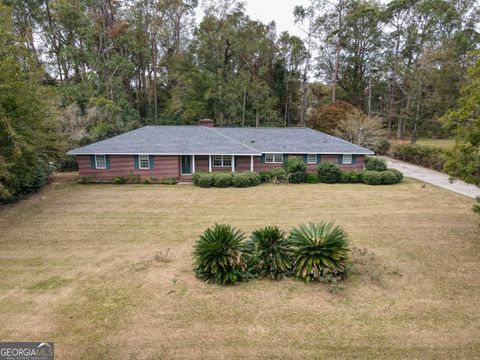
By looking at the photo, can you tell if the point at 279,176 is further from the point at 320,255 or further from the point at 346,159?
the point at 320,255

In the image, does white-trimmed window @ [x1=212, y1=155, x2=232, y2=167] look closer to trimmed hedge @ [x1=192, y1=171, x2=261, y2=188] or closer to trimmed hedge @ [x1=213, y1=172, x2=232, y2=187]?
trimmed hedge @ [x1=192, y1=171, x2=261, y2=188]

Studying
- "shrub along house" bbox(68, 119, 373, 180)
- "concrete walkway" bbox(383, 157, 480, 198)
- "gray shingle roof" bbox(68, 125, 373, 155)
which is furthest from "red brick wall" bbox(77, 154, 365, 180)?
"concrete walkway" bbox(383, 157, 480, 198)

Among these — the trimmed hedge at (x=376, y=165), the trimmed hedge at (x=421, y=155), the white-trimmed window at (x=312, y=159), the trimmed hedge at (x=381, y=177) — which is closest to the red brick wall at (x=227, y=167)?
the white-trimmed window at (x=312, y=159)

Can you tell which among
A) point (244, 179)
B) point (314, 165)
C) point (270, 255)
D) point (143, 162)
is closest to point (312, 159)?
point (314, 165)

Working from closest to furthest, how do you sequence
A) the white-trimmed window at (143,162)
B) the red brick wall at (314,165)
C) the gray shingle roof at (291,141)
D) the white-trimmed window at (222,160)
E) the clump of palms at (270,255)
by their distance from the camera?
the clump of palms at (270,255) → the white-trimmed window at (143,162) → the white-trimmed window at (222,160) → the red brick wall at (314,165) → the gray shingle roof at (291,141)

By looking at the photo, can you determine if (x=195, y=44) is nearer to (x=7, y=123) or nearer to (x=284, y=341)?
(x=7, y=123)

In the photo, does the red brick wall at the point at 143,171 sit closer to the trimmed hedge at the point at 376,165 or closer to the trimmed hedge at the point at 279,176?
the trimmed hedge at the point at 279,176

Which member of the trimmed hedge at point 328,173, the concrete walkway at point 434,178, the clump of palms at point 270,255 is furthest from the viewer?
the trimmed hedge at point 328,173
